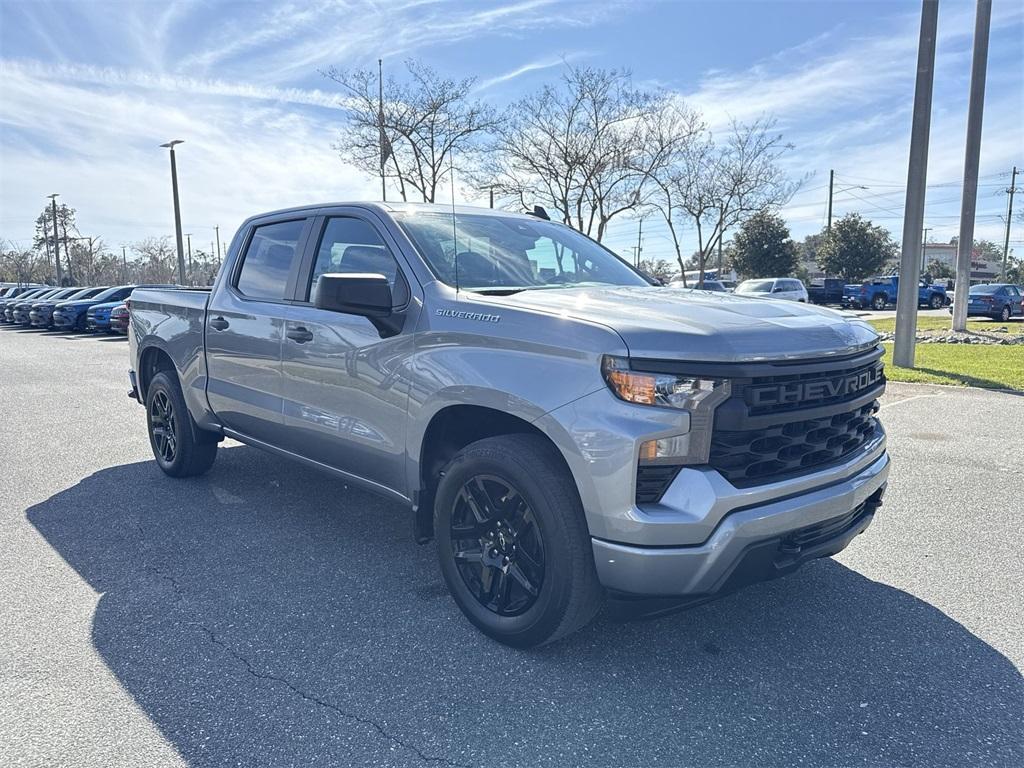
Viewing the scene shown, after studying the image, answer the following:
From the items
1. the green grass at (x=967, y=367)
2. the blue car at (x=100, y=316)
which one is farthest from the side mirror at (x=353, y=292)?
the blue car at (x=100, y=316)

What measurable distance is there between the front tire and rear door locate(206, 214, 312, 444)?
1.67 meters

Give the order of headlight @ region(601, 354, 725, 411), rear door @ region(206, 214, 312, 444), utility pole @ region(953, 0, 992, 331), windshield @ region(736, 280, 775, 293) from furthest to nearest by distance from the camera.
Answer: windshield @ region(736, 280, 775, 293) < utility pole @ region(953, 0, 992, 331) < rear door @ region(206, 214, 312, 444) < headlight @ region(601, 354, 725, 411)

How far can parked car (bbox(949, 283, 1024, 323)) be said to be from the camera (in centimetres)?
2764

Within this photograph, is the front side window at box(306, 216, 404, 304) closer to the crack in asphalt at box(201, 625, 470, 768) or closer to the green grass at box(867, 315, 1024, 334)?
the crack in asphalt at box(201, 625, 470, 768)

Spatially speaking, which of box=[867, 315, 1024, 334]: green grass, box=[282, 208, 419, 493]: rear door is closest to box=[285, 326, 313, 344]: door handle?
box=[282, 208, 419, 493]: rear door

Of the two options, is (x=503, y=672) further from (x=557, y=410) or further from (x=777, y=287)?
(x=777, y=287)

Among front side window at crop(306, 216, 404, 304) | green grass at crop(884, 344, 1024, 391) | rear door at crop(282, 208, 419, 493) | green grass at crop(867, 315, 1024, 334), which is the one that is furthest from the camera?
green grass at crop(867, 315, 1024, 334)

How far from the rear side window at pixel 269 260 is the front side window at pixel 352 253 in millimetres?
293

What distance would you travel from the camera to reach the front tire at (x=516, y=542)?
9.19 ft

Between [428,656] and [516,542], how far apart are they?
60 centimetres

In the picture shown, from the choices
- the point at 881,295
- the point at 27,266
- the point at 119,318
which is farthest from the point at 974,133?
the point at 27,266

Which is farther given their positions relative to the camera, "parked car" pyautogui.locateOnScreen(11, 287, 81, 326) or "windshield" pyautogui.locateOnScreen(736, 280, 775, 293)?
"parked car" pyautogui.locateOnScreen(11, 287, 81, 326)

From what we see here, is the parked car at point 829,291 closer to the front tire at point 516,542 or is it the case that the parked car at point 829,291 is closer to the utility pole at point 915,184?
the utility pole at point 915,184

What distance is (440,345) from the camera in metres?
3.31
